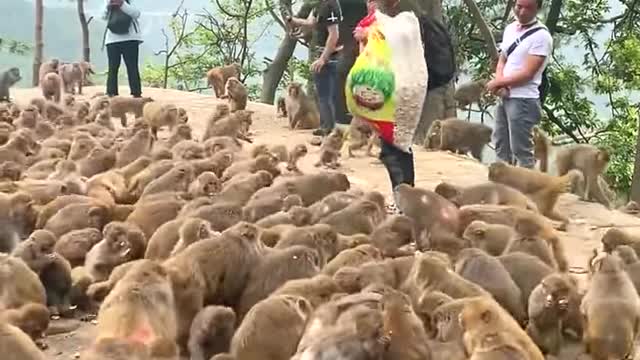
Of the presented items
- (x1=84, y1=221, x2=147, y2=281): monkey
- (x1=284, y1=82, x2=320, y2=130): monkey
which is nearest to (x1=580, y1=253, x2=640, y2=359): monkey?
(x1=84, y1=221, x2=147, y2=281): monkey

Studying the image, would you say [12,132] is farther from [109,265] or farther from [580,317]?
[580,317]

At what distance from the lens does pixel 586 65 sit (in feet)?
75.5

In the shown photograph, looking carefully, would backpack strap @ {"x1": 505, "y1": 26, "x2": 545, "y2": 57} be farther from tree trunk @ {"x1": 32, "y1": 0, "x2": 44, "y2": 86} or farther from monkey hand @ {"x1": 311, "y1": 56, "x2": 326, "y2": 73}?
tree trunk @ {"x1": 32, "y1": 0, "x2": 44, "y2": 86}

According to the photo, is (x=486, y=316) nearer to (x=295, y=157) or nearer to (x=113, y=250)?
(x=113, y=250)

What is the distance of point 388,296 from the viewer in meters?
5.51

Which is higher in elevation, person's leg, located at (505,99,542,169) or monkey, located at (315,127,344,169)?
person's leg, located at (505,99,542,169)

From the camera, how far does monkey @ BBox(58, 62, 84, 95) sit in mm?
19812

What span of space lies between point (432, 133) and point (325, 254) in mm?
8064

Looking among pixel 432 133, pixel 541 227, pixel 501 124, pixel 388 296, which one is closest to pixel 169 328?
pixel 388 296

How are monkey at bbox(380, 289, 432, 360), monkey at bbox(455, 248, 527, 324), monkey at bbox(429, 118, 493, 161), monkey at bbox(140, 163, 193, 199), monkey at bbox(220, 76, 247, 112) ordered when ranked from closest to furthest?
→ 1. monkey at bbox(380, 289, 432, 360)
2. monkey at bbox(455, 248, 527, 324)
3. monkey at bbox(140, 163, 193, 199)
4. monkey at bbox(429, 118, 493, 161)
5. monkey at bbox(220, 76, 247, 112)

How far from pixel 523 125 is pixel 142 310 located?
19.1ft

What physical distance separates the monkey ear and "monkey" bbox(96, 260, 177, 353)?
1.66 m

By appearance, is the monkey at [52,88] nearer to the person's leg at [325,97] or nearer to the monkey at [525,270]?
the person's leg at [325,97]

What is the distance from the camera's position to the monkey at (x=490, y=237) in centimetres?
788
